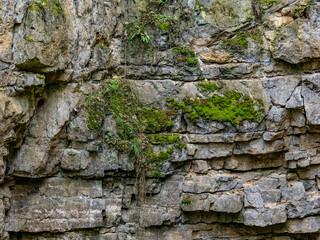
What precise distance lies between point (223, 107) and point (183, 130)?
974mm

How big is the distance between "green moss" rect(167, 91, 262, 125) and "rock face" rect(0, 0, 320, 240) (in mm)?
22

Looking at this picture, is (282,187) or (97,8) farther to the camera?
(282,187)

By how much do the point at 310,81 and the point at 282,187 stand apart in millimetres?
2298

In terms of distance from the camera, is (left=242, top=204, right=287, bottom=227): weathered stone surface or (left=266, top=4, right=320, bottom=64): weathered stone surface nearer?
(left=266, top=4, right=320, bottom=64): weathered stone surface

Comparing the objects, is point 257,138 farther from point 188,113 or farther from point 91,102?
point 91,102

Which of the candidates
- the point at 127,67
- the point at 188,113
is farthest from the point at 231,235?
the point at 127,67

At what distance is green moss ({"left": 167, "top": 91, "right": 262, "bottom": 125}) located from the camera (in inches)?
305

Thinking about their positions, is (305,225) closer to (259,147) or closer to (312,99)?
(259,147)

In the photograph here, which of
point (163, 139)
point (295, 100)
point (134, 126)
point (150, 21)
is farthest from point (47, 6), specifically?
point (295, 100)

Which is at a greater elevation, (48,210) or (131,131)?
(131,131)

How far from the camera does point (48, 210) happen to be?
7.29m

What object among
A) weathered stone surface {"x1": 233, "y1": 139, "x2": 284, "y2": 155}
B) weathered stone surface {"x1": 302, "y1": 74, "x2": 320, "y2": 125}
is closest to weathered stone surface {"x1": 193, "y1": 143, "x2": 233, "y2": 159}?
weathered stone surface {"x1": 233, "y1": 139, "x2": 284, "y2": 155}

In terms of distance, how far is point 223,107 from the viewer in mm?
7836

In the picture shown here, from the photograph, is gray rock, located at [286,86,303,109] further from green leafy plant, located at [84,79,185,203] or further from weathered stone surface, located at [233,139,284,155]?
green leafy plant, located at [84,79,185,203]
